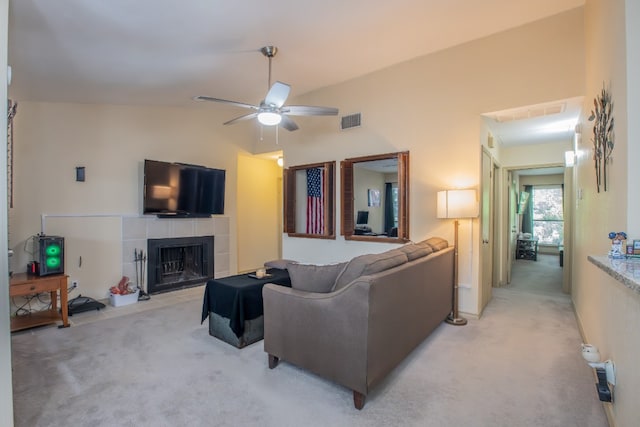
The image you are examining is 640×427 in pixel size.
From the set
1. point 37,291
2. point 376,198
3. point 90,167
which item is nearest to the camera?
point 37,291

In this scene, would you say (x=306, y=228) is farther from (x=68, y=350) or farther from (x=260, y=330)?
(x=68, y=350)

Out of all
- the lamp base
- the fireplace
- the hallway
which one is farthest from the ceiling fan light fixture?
the hallway

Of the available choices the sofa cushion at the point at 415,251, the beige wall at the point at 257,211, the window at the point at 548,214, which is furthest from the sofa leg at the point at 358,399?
the window at the point at 548,214

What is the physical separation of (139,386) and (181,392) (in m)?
0.34

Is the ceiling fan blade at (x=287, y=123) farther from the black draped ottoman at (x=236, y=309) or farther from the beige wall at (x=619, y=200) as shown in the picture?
the beige wall at (x=619, y=200)

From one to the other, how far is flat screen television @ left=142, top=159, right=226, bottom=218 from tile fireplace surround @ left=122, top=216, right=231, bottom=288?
16 cm

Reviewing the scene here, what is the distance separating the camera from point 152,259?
4.79 m

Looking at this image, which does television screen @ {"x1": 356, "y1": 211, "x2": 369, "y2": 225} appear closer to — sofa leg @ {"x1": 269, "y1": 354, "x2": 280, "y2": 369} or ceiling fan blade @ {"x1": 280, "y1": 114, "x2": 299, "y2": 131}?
ceiling fan blade @ {"x1": 280, "y1": 114, "x2": 299, "y2": 131}

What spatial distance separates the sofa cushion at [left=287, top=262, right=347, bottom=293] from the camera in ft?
7.55

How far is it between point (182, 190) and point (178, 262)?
3.83 feet

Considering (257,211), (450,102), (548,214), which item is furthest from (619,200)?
(548,214)

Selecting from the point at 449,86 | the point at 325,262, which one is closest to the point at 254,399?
the point at 325,262

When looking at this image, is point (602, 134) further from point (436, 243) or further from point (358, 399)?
point (358, 399)

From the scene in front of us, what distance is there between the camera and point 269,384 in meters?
2.29
